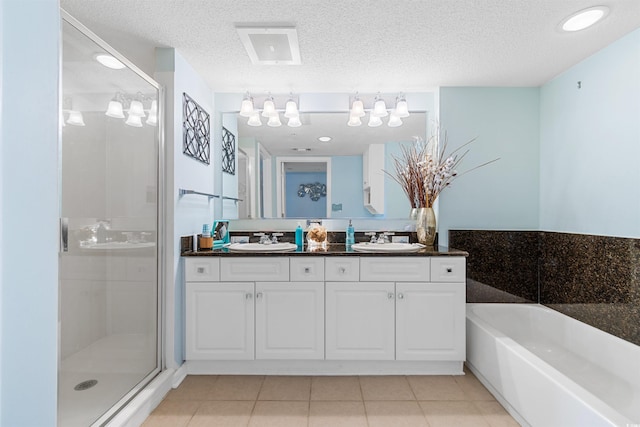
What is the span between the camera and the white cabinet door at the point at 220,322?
2.39 meters

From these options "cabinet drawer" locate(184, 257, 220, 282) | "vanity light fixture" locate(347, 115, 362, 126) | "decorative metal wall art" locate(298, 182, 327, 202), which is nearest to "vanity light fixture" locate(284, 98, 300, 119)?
"vanity light fixture" locate(347, 115, 362, 126)

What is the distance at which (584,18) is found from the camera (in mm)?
1920

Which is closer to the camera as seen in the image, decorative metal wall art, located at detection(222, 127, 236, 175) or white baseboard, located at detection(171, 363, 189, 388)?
white baseboard, located at detection(171, 363, 189, 388)

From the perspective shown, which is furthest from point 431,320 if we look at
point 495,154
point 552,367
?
point 495,154

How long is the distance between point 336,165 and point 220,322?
57.9 inches

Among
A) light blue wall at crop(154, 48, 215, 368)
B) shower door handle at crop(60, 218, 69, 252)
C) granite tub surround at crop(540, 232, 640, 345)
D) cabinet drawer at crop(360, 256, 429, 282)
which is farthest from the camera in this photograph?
cabinet drawer at crop(360, 256, 429, 282)

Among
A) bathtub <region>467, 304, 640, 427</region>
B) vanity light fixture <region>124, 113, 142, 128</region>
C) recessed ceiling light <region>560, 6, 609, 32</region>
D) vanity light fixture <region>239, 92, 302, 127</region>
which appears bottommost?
bathtub <region>467, 304, 640, 427</region>

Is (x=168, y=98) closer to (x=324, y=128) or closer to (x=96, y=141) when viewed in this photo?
(x=96, y=141)

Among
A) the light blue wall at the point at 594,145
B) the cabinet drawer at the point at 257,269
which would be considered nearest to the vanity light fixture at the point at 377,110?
the light blue wall at the point at 594,145

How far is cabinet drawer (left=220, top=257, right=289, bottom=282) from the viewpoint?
2.40 metres

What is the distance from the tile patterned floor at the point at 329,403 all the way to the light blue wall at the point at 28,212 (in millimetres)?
1342

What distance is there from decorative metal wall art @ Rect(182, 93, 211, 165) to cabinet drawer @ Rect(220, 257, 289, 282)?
32.1 inches

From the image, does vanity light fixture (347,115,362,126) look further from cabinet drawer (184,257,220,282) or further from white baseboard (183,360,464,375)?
white baseboard (183,360,464,375)

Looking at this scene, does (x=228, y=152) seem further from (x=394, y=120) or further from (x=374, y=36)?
(x=374, y=36)
